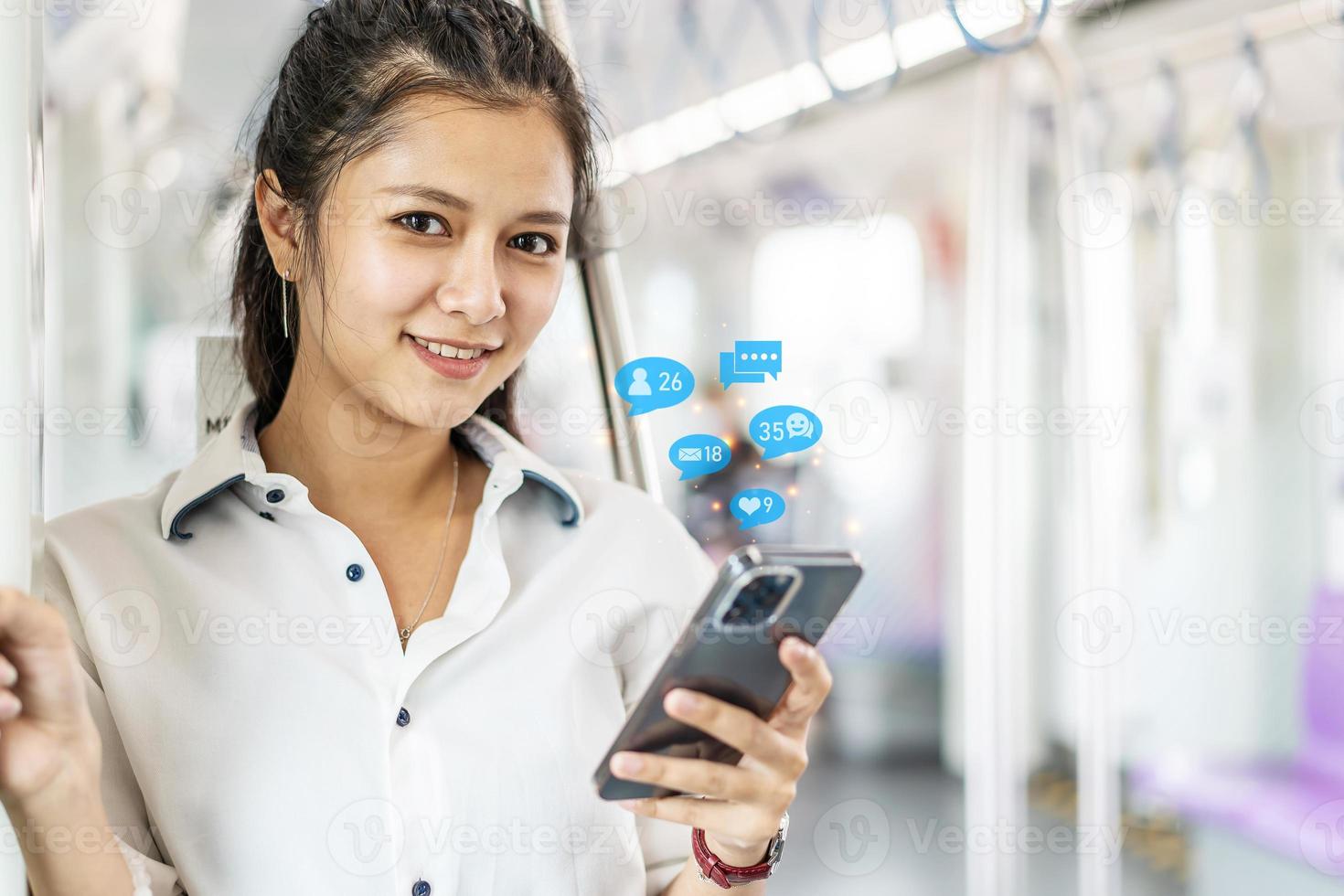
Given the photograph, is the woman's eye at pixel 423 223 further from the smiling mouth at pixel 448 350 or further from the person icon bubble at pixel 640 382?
the person icon bubble at pixel 640 382

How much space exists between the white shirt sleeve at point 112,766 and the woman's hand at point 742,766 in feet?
0.86

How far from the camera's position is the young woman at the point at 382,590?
0.63m

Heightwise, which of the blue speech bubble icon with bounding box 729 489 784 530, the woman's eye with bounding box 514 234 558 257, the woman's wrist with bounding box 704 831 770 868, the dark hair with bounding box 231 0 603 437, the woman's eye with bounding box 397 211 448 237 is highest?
the dark hair with bounding box 231 0 603 437

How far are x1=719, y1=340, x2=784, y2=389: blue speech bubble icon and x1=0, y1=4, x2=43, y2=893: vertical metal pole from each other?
0.42m

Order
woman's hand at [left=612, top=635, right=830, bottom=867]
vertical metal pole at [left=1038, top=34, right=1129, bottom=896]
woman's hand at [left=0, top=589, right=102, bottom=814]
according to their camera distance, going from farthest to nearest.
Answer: vertical metal pole at [left=1038, top=34, right=1129, bottom=896] → woman's hand at [left=612, top=635, right=830, bottom=867] → woman's hand at [left=0, top=589, right=102, bottom=814]

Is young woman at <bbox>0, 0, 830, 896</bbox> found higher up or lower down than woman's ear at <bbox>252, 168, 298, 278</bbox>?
lower down

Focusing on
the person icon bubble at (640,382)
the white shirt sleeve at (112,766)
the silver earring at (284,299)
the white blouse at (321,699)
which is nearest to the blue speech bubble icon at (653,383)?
the person icon bubble at (640,382)

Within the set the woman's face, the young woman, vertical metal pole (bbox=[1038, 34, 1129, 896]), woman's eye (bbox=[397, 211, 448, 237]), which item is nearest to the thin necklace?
the young woman

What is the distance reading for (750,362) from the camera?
0.79 meters

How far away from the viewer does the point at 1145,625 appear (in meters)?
2.35

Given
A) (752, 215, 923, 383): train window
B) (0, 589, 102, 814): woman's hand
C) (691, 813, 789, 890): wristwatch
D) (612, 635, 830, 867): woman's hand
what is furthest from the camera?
(752, 215, 923, 383): train window

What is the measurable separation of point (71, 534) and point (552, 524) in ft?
0.96

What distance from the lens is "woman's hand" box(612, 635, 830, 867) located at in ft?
1.89

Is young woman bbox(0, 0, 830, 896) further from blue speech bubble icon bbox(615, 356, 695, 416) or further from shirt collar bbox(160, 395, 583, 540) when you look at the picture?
blue speech bubble icon bbox(615, 356, 695, 416)
